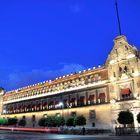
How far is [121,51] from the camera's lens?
2719 inches

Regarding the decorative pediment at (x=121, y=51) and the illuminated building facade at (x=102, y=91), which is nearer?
the illuminated building facade at (x=102, y=91)

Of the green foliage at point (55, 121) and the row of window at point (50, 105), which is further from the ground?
the row of window at point (50, 105)

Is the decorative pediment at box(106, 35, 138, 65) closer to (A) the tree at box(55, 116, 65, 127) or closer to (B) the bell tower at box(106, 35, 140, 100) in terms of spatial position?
(B) the bell tower at box(106, 35, 140, 100)

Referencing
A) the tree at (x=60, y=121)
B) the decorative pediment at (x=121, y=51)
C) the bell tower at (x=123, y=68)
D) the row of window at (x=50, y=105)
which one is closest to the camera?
the bell tower at (x=123, y=68)

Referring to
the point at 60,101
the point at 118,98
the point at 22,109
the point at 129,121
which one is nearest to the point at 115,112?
the point at 118,98

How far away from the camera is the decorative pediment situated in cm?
6691

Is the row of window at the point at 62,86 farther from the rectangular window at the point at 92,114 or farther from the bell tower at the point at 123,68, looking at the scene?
the rectangular window at the point at 92,114

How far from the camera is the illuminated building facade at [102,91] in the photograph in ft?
214

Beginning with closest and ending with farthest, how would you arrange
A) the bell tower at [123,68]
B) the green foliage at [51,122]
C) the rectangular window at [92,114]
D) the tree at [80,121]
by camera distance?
the bell tower at [123,68] < the tree at [80,121] < the rectangular window at [92,114] < the green foliage at [51,122]

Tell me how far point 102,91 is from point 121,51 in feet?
37.5

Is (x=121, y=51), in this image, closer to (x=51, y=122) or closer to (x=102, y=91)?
(x=102, y=91)

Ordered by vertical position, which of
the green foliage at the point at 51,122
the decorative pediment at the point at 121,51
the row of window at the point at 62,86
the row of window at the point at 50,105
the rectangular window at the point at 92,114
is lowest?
the green foliage at the point at 51,122

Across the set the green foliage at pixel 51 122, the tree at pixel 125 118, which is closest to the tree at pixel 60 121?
the green foliage at pixel 51 122

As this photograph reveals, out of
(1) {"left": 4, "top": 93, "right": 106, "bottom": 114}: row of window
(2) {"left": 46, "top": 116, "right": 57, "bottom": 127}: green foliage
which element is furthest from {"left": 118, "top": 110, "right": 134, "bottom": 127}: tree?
(2) {"left": 46, "top": 116, "right": 57, "bottom": 127}: green foliage
